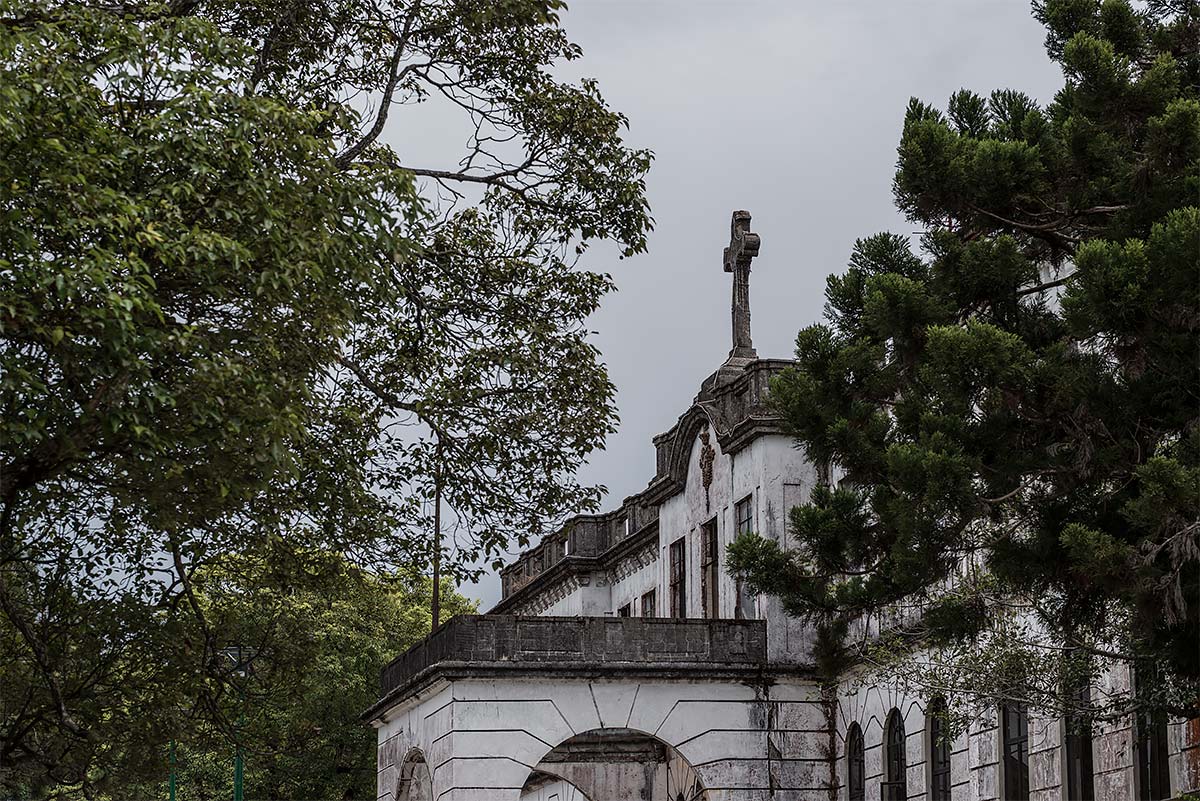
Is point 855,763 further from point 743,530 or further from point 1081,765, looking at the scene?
point 1081,765

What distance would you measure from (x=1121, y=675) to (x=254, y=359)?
33.9ft

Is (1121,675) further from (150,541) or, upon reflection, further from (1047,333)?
(150,541)

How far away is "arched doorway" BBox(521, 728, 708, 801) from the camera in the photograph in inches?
1243

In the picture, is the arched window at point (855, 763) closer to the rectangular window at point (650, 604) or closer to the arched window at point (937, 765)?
the arched window at point (937, 765)

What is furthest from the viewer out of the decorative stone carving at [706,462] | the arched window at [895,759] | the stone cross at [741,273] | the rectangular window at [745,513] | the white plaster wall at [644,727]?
the stone cross at [741,273]

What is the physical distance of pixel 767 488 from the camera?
91.5 ft

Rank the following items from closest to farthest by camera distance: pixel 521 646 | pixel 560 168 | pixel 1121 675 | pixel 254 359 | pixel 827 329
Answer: pixel 254 359, pixel 827 329, pixel 560 168, pixel 1121 675, pixel 521 646

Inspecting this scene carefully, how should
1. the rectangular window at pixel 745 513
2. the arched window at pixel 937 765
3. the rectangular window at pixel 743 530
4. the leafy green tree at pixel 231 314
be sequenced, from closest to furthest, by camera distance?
the leafy green tree at pixel 231 314
the arched window at pixel 937 765
the rectangular window at pixel 743 530
the rectangular window at pixel 745 513

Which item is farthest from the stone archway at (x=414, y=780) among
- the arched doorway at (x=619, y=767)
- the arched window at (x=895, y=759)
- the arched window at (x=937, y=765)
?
the arched window at (x=937, y=765)

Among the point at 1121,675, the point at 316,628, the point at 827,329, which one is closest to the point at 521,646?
the point at 1121,675

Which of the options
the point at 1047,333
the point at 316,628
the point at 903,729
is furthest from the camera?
the point at 316,628

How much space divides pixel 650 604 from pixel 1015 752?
1407cm

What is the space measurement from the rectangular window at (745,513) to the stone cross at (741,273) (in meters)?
3.33

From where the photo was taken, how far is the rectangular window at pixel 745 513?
28.5 metres
